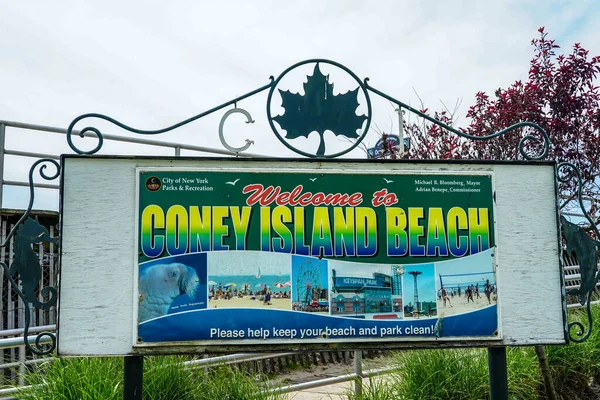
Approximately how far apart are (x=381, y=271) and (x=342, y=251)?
31 centimetres

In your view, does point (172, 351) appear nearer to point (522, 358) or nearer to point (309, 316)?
point (309, 316)

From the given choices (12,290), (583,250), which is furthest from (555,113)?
(12,290)

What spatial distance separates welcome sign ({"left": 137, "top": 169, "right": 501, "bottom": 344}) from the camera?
3.73 metres

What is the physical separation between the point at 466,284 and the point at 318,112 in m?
1.62

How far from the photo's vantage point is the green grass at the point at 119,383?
4328mm

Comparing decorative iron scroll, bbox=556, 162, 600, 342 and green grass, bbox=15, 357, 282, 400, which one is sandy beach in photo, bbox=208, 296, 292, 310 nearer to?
green grass, bbox=15, 357, 282, 400

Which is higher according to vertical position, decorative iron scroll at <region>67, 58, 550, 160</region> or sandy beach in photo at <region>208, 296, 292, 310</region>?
decorative iron scroll at <region>67, 58, 550, 160</region>

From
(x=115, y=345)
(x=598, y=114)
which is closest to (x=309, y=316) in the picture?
(x=115, y=345)

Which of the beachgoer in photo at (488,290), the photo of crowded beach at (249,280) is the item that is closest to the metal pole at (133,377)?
the photo of crowded beach at (249,280)

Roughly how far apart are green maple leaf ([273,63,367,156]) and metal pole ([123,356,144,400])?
1906 mm

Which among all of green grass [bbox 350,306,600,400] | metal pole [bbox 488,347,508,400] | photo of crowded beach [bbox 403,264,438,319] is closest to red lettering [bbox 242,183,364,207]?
photo of crowded beach [bbox 403,264,438,319]

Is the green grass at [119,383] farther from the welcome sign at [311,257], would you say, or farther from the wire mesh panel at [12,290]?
the wire mesh panel at [12,290]

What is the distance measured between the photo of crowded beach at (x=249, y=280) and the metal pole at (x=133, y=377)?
27.0 inches

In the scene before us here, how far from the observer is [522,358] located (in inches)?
220
